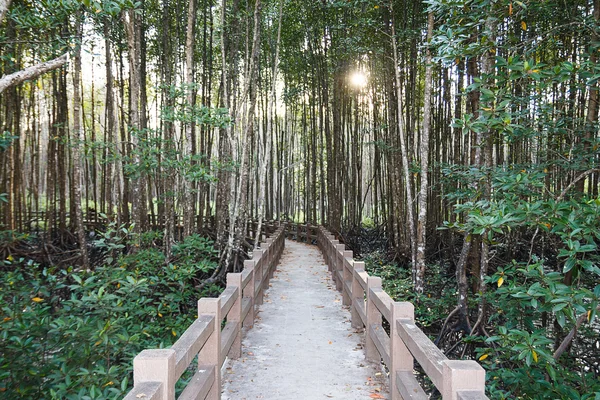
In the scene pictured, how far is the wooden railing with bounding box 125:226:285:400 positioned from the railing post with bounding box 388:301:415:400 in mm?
1294

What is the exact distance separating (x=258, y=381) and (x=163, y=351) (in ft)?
6.41

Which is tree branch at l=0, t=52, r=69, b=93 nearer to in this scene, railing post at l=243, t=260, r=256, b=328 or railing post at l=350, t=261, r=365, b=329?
railing post at l=243, t=260, r=256, b=328

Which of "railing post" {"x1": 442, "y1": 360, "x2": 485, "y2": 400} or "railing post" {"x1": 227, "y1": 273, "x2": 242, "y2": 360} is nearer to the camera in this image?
"railing post" {"x1": 442, "y1": 360, "x2": 485, "y2": 400}

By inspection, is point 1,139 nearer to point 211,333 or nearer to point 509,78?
point 211,333

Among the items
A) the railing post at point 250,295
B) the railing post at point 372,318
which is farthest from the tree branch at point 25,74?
the railing post at point 372,318

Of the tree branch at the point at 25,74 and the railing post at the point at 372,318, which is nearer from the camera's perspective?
the tree branch at the point at 25,74

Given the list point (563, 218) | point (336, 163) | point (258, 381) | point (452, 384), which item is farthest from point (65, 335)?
point (336, 163)

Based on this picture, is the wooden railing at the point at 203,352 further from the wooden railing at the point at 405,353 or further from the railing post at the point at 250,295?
the wooden railing at the point at 405,353

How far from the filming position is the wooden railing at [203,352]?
185 centimetres

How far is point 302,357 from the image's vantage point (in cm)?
420

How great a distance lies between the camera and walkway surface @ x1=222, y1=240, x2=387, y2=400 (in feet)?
11.3

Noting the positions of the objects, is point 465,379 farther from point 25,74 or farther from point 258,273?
point 258,273

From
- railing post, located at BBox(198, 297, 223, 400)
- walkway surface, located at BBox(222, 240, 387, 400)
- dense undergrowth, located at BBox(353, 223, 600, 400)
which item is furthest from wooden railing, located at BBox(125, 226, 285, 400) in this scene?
dense undergrowth, located at BBox(353, 223, 600, 400)

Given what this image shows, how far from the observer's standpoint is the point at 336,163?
14.4 meters
